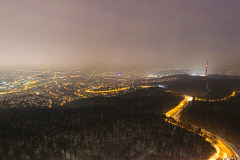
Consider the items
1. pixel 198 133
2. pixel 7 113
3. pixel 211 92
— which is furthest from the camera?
pixel 211 92

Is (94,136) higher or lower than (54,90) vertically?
lower

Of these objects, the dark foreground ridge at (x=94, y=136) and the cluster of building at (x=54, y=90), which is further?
the cluster of building at (x=54, y=90)

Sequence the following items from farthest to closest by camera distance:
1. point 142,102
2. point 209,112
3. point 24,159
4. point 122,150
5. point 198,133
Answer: point 142,102 → point 209,112 → point 198,133 → point 122,150 → point 24,159

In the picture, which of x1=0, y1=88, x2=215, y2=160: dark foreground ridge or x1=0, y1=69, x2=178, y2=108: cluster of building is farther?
x1=0, y1=69, x2=178, y2=108: cluster of building

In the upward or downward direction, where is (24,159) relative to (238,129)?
downward

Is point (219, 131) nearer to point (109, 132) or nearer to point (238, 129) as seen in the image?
point (238, 129)

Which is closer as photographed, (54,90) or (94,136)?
(94,136)

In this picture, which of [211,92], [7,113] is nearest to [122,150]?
[7,113]

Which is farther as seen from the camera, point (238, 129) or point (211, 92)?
point (211, 92)
